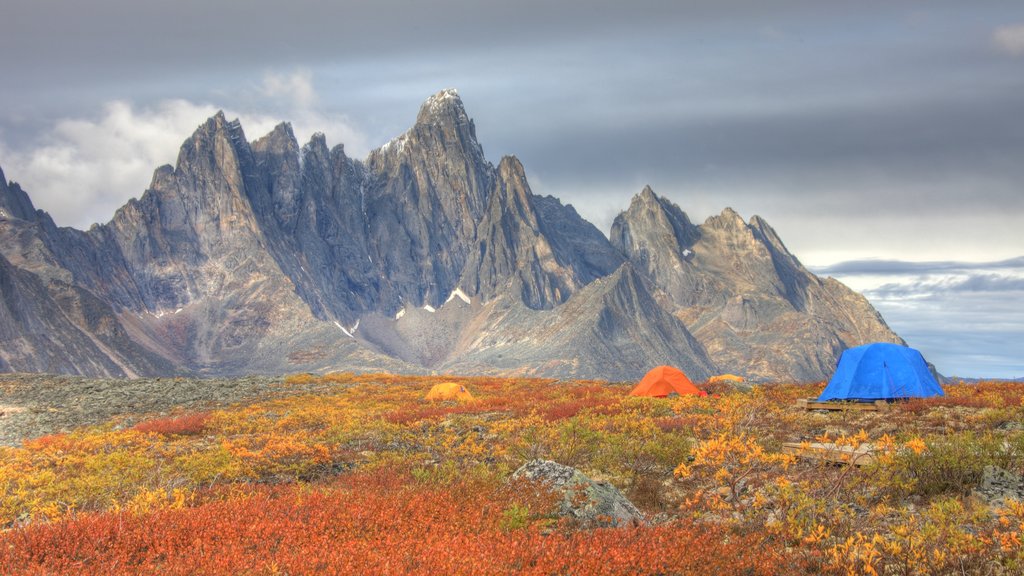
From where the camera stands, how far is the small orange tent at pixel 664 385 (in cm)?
3778

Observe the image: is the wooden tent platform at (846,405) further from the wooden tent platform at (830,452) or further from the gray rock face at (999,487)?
the gray rock face at (999,487)

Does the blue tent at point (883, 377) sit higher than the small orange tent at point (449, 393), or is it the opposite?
the blue tent at point (883, 377)

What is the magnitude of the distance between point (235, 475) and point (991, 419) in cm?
2030

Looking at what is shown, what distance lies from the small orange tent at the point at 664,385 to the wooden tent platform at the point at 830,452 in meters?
21.5

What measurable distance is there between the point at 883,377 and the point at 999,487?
1665cm

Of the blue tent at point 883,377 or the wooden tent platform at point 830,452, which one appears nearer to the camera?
the wooden tent platform at point 830,452

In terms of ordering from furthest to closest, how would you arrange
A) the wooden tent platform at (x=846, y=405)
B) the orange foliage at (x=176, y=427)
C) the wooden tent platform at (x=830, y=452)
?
the orange foliage at (x=176, y=427), the wooden tent platform at (x=846, y=405), the wooden tent platform at (x=830, y=452)

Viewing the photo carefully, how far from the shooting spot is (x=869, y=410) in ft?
82.2

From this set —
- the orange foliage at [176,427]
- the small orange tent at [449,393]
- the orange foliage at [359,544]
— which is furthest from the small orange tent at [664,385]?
the orange foliage at [359,544]

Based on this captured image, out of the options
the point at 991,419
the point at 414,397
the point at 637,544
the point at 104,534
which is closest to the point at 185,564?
the point at 104,534

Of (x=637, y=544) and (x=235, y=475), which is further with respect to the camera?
(x=235, y=475)

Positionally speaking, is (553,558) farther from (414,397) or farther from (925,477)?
(414,397)

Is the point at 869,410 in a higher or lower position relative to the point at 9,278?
lower

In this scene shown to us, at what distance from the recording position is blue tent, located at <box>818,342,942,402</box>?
26859 millimetres
